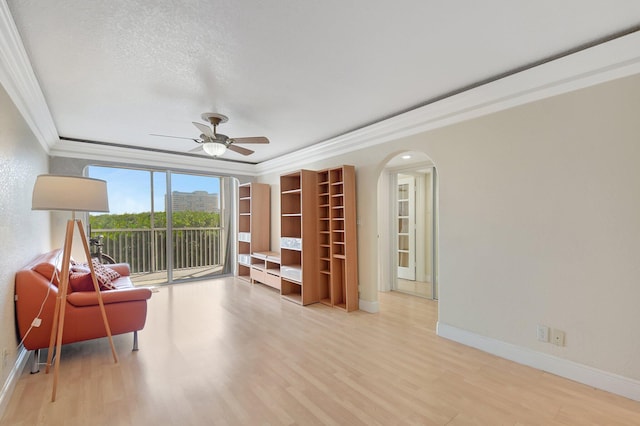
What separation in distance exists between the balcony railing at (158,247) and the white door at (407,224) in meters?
4.15

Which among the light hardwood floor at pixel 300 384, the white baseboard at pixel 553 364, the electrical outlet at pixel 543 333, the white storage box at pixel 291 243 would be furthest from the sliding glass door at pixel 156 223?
the electrical outlet at pixel 543 333

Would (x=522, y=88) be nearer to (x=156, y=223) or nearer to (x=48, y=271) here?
(x=48, y=271)

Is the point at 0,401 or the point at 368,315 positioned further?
the point at 368,315

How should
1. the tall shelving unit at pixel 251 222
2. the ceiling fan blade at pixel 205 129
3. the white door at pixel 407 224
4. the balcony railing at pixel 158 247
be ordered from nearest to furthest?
1. the ceiling fan blade at pixel 205 129
2. the white door at pixel 407 224
3. the balcony railing at pixel 158 247
4. the tall shelving unit at pixel 251 222

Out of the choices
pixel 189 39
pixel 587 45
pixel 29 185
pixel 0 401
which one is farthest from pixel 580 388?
pixel 29 185

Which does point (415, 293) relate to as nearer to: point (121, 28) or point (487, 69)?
point (487, 69)

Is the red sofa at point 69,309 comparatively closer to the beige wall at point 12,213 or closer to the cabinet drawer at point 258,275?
the beige wall at point 12,213

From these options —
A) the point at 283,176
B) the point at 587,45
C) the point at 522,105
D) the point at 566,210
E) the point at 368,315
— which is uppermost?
the point at 587,45

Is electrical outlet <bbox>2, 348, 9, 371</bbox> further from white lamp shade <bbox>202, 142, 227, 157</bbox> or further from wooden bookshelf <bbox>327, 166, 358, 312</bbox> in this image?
wooden bookshelf <bbox>327, 166, 358, 312</bbox>

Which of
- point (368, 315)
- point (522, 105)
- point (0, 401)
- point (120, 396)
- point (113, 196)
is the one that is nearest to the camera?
point (0, 401)

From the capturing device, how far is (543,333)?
2.48m

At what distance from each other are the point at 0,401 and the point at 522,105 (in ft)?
14.9

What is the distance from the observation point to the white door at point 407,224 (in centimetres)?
537

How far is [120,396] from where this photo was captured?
83.9 inches
